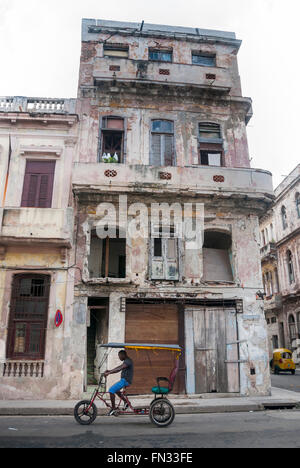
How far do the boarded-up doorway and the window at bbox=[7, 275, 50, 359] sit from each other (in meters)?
5.07

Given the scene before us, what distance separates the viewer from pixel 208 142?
623 inches

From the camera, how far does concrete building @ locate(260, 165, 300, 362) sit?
2888cm

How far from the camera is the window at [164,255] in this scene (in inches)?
541

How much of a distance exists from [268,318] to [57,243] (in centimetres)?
2536

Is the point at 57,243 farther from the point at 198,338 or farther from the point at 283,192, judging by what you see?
the point at 283,192

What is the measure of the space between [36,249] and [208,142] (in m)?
→ 8.17

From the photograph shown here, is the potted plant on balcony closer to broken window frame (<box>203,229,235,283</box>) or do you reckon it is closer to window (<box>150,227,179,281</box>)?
window (<box>150,227,179,281</box>)

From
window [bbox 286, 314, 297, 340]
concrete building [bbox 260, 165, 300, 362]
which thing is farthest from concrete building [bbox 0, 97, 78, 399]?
window [bbox 286, 314, 297, 340]

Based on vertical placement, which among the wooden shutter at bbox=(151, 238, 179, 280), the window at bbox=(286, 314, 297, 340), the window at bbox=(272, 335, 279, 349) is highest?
the wooden shutter at bbox=(151, 238, 179, 280)

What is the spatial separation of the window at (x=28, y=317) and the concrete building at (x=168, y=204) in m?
1.19

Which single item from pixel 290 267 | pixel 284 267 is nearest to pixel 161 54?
pixel 290 267

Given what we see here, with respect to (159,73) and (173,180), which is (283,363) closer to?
(173,180)

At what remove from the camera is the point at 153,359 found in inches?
519
